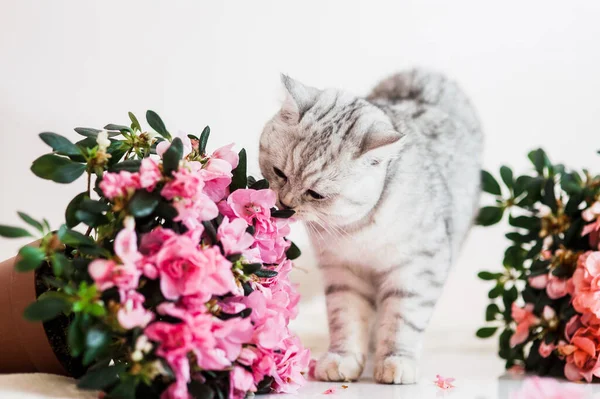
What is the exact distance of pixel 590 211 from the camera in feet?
4.57

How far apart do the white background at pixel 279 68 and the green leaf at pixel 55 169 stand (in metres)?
0.89

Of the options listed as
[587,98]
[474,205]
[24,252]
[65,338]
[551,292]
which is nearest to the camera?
[24,252]

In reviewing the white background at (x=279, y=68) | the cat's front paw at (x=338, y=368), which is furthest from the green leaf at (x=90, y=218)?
the white background at (x=279, y=68)

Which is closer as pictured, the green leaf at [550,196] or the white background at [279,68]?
the green leaf at [550,196]

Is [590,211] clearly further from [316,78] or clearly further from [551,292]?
[316,78]

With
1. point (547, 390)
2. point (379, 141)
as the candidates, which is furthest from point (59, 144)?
point (547, 390)

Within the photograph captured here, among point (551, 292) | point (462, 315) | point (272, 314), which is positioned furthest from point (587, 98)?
point (272, 314)

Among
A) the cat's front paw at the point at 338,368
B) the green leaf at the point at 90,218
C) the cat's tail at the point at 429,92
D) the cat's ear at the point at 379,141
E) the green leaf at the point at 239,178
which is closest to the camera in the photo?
the green leaf at the point at 90,218

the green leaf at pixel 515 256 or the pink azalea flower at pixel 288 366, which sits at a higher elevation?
the green leaf at pixel 515 256

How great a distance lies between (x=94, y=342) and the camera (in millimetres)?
861

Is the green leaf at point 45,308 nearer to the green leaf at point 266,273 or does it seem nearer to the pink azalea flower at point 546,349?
the green leaf at point 266,273

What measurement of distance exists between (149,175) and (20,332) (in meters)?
0.39

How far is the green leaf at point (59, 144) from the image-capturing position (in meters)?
0.97

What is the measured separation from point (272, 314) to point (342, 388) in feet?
1.03
